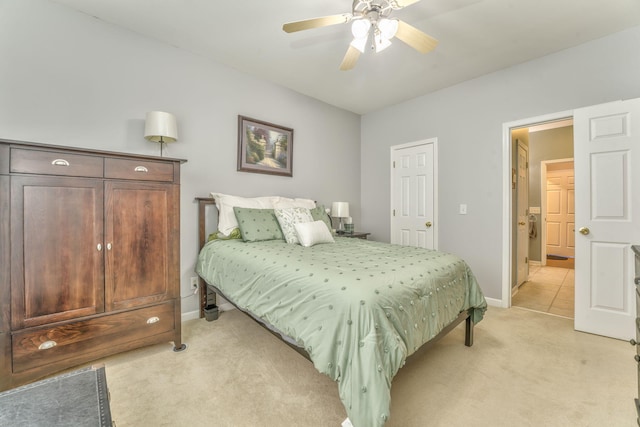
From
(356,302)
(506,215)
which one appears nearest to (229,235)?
(356,302)

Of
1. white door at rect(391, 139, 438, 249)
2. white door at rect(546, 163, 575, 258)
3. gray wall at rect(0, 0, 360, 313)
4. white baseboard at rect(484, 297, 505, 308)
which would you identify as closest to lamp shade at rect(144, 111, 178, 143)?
gray wall at rect(0, 0, 360, 313)

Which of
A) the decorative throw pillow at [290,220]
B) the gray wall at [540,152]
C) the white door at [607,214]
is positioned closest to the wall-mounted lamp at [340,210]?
the decorative throw pillow at [290,220]

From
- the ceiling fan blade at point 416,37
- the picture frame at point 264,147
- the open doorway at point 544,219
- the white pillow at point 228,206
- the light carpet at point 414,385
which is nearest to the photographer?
the light carpet at point 414,385

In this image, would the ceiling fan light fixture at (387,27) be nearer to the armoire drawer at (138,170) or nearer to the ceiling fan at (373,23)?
the ceiling fan at (373,23)

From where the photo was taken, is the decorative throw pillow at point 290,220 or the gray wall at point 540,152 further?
the gray wall at point 540,152

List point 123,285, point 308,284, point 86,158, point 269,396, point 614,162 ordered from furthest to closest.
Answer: point 614,162 → point 123,285 → point 86,158 → point 269,396 → point 308,284

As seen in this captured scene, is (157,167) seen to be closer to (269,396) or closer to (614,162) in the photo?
(269,396)

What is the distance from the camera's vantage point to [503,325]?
8.79 feet

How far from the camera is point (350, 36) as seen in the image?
2525 millimetres

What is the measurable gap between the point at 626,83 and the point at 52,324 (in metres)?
4.86

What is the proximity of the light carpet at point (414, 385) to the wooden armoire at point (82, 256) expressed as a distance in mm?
349

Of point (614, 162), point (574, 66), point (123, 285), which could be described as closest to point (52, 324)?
point (123, 285)

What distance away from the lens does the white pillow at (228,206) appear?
2.78 meters

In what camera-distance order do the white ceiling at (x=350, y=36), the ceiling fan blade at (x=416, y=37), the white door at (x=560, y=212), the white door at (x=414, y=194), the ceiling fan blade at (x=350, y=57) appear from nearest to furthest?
1. the ceiling fan blade at (x=416, y=37)
2. the ceiling fan blade at (x=350, y=57)
3. the white ceiling at (x=350, y=36)
4. the white door at (x=414, y=194)
5. the white door at (x=560, y=212)
